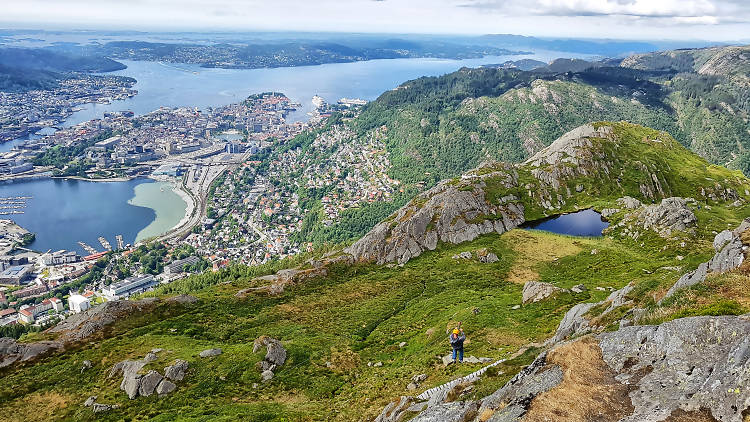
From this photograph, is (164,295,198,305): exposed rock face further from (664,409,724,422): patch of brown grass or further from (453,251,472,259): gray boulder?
(664,409,724,422): patch of brown grass

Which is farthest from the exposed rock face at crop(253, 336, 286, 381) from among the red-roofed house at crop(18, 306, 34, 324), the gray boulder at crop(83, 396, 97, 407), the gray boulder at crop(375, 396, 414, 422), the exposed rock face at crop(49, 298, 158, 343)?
the red-roofed house at crop(18, 306, 34, 324)

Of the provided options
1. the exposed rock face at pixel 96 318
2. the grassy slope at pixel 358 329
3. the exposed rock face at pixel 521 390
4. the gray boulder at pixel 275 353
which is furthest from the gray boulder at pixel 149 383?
the exposed rock face at pixel 521 390

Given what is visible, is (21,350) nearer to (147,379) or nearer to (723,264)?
(147,379)

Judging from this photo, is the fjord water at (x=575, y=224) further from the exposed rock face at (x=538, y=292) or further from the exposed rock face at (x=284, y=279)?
the exposed rock face at (x=284, y=279)

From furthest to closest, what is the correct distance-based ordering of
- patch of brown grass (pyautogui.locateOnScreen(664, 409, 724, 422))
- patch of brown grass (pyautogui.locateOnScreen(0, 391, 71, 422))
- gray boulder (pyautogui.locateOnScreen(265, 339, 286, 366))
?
gray boulder (pyautogui.locateOnScreen(265, 339, 286, 366))
patch of brown grass (pyautogui.locateOnScreen(0, 391, 71, 422))
patch of brown grass (pyautogui.locateOnScreen(664, 409, 724, 422))

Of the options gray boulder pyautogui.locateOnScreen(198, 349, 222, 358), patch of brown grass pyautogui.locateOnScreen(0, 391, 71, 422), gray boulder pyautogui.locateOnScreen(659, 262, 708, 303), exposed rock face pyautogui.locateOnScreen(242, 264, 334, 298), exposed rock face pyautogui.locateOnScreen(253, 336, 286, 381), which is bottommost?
patch of brown grass pyautogui.locateOnScreen(0, 391, 71, 422)

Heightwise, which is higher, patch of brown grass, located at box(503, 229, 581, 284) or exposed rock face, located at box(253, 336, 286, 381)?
patch of brown grass, located at box(503, 229, 581, 284)

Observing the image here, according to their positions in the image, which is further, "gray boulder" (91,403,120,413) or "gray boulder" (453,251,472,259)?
"gray boulder" (453,251,472,259)
